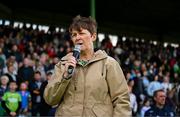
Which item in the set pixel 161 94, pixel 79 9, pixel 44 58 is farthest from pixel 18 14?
pixel 161 94

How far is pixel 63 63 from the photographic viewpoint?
3053 mm

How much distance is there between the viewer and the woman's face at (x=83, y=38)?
309cm

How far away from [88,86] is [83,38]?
31 centimetres

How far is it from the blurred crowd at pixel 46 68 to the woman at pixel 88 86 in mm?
4808

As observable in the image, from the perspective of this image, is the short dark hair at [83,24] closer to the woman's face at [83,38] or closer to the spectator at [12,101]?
the woman's face at [83,38]

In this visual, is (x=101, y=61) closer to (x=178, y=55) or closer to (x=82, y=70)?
(x=82, y=70)

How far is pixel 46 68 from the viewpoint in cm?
1172

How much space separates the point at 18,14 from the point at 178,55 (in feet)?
27.7

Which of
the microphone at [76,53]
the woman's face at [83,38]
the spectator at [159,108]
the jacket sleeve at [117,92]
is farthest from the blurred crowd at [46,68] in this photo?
the microphone at [76,53]

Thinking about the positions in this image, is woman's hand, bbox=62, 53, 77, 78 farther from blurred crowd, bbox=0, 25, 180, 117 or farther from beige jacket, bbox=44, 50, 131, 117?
blurred crowd, bbox=0, 25, 180, 117

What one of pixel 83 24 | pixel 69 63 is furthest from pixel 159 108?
pixel 69 63

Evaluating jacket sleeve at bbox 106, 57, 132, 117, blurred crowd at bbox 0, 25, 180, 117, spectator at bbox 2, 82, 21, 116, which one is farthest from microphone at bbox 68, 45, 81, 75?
spectator at bbox 2, 82, 21, 116

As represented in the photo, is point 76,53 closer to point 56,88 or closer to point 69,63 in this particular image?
point 69,63

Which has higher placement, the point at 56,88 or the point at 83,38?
the point at 83,38
